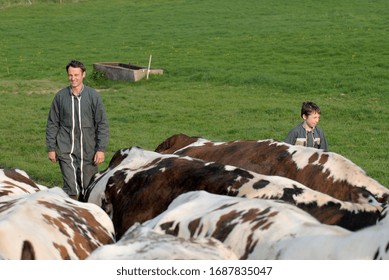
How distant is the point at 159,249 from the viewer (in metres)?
6.21

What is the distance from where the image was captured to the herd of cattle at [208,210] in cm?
652

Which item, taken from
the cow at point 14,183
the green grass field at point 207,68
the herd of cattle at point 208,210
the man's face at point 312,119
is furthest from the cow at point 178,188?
the green grass field at point 207,68

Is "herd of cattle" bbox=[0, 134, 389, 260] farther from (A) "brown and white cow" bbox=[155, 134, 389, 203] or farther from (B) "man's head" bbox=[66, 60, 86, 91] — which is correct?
(B) "man's head" bbox=[66, 60, 86, 91]

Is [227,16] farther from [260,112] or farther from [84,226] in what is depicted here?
[84,226]

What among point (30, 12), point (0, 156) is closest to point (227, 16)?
point (30, 12)

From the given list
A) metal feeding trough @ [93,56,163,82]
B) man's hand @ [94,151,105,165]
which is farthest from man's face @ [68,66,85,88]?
metal feeding trough @ [93,56,163,82]

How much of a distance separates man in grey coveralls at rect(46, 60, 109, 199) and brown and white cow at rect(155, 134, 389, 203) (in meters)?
1.30

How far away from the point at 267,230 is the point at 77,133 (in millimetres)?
4884

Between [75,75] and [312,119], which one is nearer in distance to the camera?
[75,75]

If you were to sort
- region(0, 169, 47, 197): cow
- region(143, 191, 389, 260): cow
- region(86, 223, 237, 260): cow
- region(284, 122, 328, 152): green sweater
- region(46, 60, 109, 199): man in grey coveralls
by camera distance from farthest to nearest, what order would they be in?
region(284, 122, 328, 152): green sweater < region(46, 60, 109, 199): man in grey coveralls < region(0, 169, 47, 197): cow < region(143, 191, 389, 260): cow < region(86, 223, 237, 260): cow

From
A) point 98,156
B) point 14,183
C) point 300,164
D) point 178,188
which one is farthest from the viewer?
point 98,156

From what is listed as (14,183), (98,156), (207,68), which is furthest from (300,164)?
(207,68)

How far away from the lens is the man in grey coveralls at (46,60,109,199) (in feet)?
37.6

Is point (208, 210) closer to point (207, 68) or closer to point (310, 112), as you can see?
point (310, 112)
